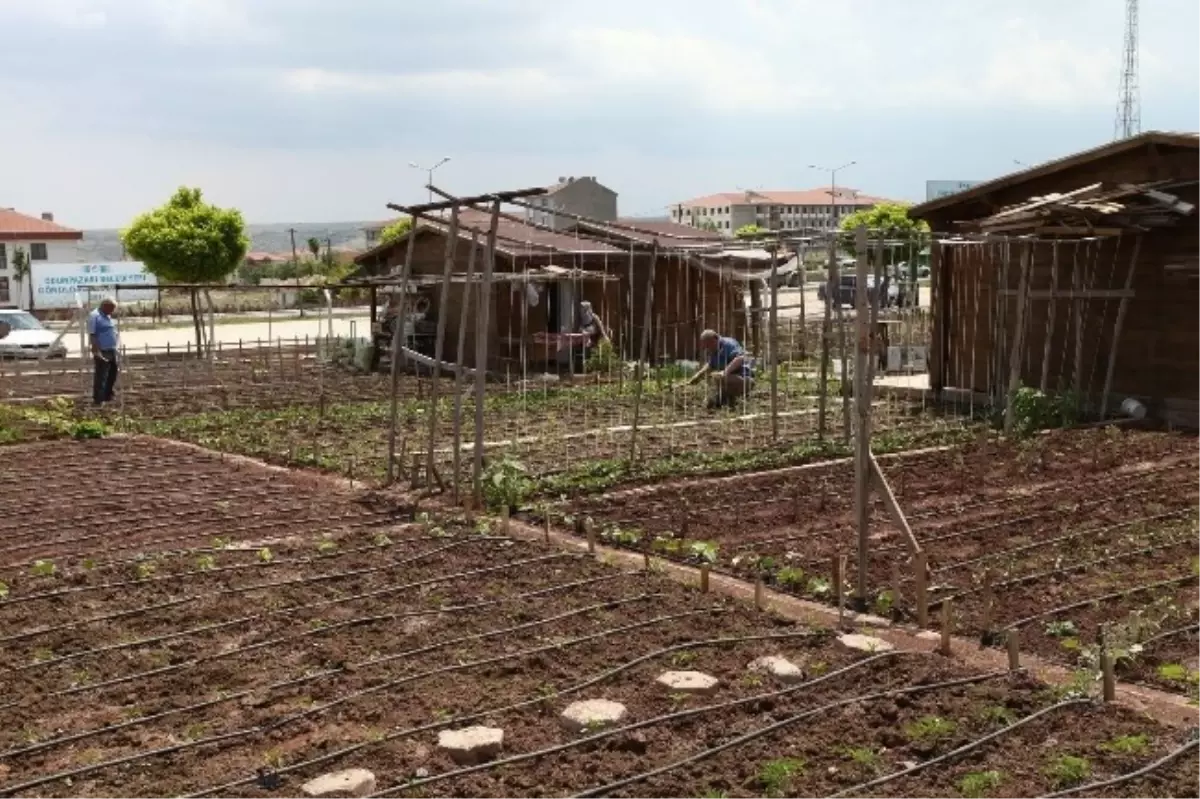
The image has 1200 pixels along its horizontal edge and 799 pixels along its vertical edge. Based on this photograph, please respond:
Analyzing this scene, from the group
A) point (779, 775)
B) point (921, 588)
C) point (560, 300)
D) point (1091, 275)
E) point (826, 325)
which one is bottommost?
point (779, 775)

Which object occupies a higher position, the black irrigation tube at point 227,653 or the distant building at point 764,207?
the distant building at point 764,207

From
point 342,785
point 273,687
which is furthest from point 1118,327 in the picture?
point 342,785

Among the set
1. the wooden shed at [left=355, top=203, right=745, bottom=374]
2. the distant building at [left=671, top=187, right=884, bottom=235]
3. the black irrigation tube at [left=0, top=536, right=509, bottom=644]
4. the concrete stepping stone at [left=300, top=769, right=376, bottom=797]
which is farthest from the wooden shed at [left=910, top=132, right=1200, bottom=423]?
the distant building at [left=671, top=187, right=884, bottom=235]

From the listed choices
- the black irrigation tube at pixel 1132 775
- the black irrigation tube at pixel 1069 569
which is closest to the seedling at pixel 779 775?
the black irrigation tube at pixel 1132 775

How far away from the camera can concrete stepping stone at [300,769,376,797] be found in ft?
14.3

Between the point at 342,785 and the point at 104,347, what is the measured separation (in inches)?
498

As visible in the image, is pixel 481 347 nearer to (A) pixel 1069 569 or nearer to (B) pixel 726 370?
(A) pixel 1069 569

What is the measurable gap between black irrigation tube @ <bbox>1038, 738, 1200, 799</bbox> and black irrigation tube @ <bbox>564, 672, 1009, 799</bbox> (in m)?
0.94

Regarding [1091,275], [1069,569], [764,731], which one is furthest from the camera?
[1091,275]

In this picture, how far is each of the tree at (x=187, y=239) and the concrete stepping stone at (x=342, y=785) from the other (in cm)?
3976

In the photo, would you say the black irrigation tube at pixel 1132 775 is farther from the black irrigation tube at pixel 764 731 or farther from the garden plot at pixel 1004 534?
the black irrigation tube at pixel 764 731

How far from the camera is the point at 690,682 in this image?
212 inches

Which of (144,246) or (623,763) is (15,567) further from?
(144,246)

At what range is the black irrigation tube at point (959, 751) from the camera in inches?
172
